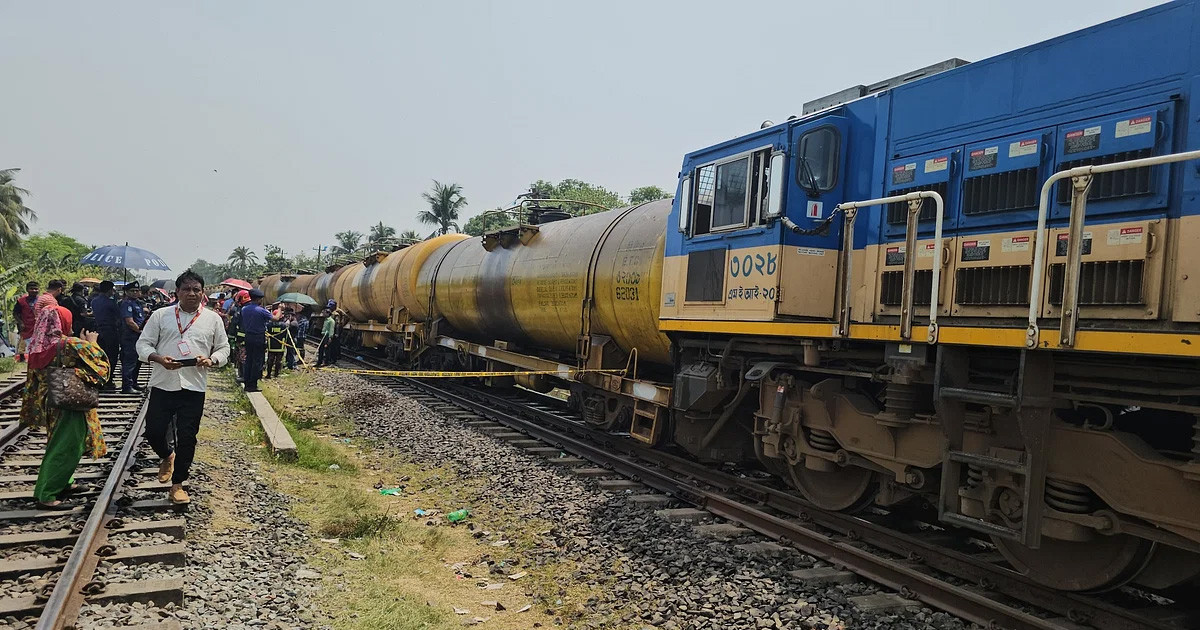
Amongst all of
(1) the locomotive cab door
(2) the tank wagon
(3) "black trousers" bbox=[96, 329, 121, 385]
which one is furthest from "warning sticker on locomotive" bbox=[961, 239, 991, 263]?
(3) "black trousers" bbox=[96, 329, 121, 385]

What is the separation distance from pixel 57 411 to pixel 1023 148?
7795mm

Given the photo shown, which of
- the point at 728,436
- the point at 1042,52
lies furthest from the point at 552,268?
the point at 1042,52

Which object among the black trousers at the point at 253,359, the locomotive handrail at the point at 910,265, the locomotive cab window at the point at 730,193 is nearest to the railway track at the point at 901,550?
the locomotive handrail at the point at 910,265

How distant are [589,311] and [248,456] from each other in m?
4.65

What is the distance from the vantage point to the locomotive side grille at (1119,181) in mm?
4402

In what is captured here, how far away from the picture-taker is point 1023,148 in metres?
5.13

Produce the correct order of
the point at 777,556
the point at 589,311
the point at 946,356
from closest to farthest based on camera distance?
the point at 946,356 < the point at 777,556 < the point at 589,311

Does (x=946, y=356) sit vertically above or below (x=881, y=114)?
below

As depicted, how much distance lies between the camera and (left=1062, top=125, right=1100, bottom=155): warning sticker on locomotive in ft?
15.5

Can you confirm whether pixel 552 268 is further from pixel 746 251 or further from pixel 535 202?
pixel 746 251

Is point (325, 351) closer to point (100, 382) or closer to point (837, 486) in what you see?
point (100, 382)

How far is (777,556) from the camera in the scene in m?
5.70

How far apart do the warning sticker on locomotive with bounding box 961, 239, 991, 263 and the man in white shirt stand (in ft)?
19.3

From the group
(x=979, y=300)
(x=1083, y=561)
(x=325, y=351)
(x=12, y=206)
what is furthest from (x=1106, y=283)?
(x=12, y=206)
